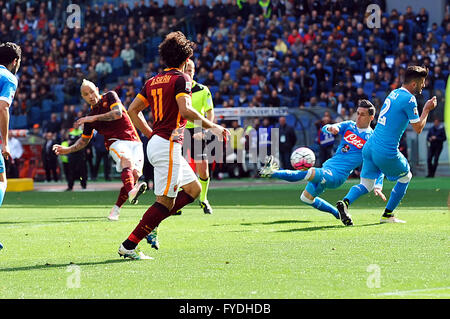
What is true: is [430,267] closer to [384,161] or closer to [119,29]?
[384,161]

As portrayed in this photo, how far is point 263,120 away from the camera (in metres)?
29.1

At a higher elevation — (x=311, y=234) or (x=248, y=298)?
(x=248, y=298)

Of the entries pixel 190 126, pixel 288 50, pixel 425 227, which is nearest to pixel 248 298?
pixel 425 227

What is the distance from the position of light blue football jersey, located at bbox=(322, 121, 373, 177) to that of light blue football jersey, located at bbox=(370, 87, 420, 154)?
0.79 metres

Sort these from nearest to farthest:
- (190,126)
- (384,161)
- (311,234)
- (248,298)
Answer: (248,298) < (311,234) < (384,161) < (190,126)

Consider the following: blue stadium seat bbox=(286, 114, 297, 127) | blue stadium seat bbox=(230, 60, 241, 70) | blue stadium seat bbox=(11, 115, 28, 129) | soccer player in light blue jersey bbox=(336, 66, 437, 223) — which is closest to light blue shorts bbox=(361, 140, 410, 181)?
soccer player in light blue jersey bbox=(336, 66, 437, 223)

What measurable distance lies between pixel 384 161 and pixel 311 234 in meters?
1.69

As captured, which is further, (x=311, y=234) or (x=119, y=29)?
(x=119, y=29)

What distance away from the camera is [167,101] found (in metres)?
8.37

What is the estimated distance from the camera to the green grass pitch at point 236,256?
6699mm

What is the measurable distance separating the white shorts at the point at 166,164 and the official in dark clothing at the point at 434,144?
65.5 ft

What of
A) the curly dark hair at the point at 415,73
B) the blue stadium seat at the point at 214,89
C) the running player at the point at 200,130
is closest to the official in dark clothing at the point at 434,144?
the blue stadium seat at the point at 214,89

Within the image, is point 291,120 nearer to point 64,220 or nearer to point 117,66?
point 117,66

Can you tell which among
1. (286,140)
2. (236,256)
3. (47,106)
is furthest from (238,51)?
(236,256)
